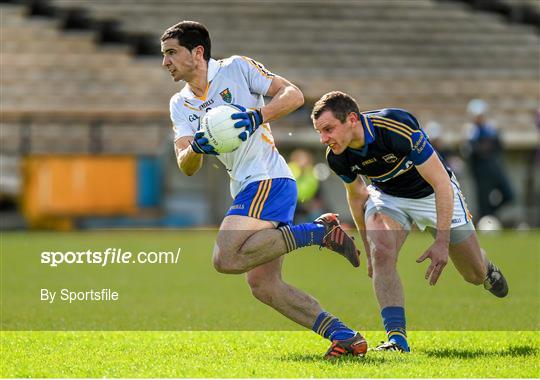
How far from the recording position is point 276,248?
6238mm

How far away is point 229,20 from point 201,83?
61.3 feet

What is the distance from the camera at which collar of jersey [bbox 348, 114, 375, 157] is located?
253 inches

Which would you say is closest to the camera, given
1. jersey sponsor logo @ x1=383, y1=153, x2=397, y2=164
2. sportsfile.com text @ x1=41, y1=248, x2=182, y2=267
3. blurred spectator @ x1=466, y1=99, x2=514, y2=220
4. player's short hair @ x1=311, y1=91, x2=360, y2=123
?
player's short hair @ x1=311, y1=91, x2=360, y2=123

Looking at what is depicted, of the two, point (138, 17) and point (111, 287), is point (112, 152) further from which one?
point (111, 287)

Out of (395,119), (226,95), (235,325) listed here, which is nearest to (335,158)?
(395,119)

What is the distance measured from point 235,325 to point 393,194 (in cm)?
168

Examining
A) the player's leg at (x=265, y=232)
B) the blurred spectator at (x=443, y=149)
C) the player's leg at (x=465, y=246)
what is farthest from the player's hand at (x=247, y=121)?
the blurred spectator at (x=443, y=149)

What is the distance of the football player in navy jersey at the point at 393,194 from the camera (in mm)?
6273

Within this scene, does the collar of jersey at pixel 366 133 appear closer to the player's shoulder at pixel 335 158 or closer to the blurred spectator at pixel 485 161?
the player's shoulder at pixel 335 158

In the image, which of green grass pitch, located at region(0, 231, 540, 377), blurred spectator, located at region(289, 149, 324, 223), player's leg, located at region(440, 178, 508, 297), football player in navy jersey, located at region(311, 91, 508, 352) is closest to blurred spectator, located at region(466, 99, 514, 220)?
blurred spectator, located at region(289, 149, 324, 223)

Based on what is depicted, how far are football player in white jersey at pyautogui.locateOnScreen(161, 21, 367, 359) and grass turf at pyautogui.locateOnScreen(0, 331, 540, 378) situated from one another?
35cm

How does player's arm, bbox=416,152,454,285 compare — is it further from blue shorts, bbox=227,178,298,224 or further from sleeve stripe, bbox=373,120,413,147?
blue shorts, bbox=227,178,298,224

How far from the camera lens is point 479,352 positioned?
649 centimetres

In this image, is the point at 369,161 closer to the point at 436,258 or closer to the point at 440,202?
the point at 440,202
